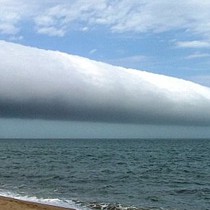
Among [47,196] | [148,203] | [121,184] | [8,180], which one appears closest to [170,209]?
[148,203]

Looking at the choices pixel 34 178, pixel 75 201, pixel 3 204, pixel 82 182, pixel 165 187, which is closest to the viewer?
pixel 3 204

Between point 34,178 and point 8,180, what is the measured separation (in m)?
2.64

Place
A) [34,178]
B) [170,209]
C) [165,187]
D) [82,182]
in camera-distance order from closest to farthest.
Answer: [170,209], [165,187], [82,182], [34,178]

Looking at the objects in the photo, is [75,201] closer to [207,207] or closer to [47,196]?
[47,196]

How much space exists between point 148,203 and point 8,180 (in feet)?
56.1

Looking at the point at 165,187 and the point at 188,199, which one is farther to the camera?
the point at 165,187

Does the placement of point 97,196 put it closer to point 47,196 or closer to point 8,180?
point 47,196

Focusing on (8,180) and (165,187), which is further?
(8,180)

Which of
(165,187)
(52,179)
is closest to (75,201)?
(165,187)

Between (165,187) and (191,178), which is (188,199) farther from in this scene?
(191,178)

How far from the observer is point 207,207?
25984 mm

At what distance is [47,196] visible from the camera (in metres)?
28.3

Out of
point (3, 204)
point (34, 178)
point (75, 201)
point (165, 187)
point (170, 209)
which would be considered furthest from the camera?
point (34, 178)

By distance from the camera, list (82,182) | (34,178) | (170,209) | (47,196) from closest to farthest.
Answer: (170,209) → (47,196) → (82,182) → (34,178)
